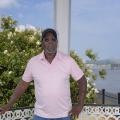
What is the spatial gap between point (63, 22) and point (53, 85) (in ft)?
3.22

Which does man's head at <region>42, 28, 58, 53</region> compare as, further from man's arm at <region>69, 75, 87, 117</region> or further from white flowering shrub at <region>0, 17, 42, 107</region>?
white flowering shrub at <region>0, 17, 42, 107</region>

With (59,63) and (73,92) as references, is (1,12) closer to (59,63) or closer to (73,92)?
(73,92)

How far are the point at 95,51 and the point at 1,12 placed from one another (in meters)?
1.46

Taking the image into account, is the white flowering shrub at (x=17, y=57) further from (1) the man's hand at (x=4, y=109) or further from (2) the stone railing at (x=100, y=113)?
(1) the man's hand at (x=4, y=109)

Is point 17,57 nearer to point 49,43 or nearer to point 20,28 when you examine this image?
point 20,28

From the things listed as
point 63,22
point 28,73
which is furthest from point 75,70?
point 63,22

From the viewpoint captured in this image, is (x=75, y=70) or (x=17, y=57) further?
(x=17, y=57)

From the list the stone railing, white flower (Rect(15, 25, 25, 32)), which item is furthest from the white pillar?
white flower (Rect(15, 25, 25, 32))

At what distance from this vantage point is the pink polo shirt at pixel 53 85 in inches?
119

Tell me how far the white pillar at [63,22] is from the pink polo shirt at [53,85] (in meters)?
0.74

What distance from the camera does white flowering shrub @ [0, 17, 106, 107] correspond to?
545cm

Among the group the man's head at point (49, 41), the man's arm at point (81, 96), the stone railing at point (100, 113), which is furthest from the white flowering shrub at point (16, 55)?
the man's head at point (49, 41)

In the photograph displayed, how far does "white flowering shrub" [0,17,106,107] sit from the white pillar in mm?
1619

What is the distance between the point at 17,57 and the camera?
18.0 feet
